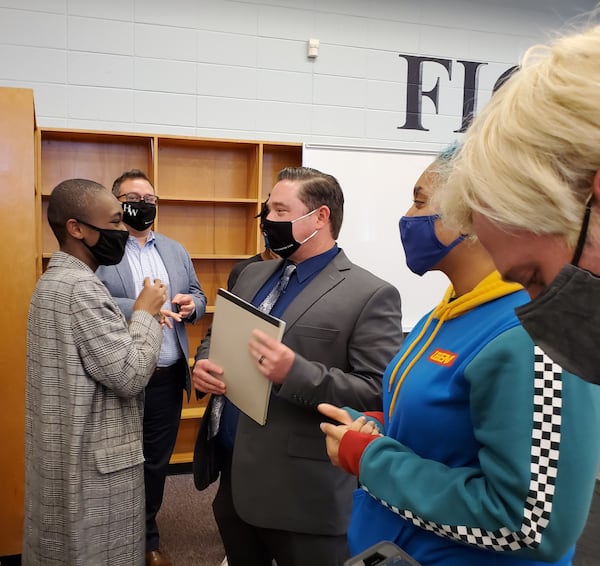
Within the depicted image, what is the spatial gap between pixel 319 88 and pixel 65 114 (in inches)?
74.4

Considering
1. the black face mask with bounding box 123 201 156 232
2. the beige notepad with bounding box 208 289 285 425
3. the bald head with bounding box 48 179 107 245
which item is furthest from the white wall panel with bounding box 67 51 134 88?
the beige notepad with bounding box 208 289 285 425

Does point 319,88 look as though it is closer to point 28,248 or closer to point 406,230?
point 28,248

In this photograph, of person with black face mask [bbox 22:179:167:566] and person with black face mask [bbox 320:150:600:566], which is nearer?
person with black face mask [bbox 320:150:600:566]

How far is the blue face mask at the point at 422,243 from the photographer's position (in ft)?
3.69

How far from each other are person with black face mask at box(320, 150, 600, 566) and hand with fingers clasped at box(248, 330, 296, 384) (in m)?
0.28

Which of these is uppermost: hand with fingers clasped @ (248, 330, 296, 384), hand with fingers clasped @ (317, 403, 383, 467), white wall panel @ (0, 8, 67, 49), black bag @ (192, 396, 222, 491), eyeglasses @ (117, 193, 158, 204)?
white wall panel @ (0, 8, 67, 49)

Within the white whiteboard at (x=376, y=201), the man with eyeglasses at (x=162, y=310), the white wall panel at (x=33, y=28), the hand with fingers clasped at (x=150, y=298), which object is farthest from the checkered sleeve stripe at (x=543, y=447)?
the white wall panel at (x=33, y=28)

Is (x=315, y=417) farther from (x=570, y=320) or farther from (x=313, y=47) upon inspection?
(x=313, y=47)

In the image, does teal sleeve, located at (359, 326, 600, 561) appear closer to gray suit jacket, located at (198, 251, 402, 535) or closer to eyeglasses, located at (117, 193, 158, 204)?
gray suit jacket, located at (198, 251, 402, 535)

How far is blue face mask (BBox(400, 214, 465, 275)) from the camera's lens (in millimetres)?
1126

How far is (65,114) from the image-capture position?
361cm

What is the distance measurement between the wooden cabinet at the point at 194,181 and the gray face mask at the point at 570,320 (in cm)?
329

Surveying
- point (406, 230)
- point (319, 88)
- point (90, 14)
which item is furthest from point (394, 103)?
point (406, 230)

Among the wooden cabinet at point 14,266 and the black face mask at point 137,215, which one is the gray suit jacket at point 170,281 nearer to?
the black face mask at point 137,215
